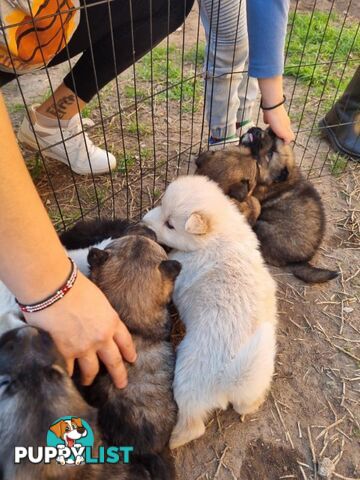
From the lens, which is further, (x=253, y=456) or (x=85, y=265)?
(x=85, y=265)

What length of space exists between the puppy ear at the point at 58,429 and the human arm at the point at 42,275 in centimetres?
21

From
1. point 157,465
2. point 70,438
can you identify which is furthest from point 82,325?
point 157,465

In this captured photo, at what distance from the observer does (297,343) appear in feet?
8.41

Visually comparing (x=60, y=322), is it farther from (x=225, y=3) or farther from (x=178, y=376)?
(x=225, y=3)

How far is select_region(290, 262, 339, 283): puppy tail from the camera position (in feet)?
9.21

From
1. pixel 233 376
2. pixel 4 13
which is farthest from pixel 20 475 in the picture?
pixel 4 13

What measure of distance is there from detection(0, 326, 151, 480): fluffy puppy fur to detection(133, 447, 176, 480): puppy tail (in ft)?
0.79

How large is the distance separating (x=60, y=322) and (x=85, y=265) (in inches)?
30.5

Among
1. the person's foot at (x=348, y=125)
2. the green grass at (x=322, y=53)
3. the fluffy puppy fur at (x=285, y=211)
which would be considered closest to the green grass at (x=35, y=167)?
the fluffy puppy fur at (x=285, y=211)

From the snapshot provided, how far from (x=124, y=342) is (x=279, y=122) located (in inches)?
77.4

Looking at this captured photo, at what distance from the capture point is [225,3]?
8.93 ft

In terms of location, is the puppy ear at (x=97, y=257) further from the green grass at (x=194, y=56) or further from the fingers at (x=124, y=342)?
the green grass at (x=194, y=56)

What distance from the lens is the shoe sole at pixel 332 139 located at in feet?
12.4

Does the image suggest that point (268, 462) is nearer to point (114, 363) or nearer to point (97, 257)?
point (114, 363)
